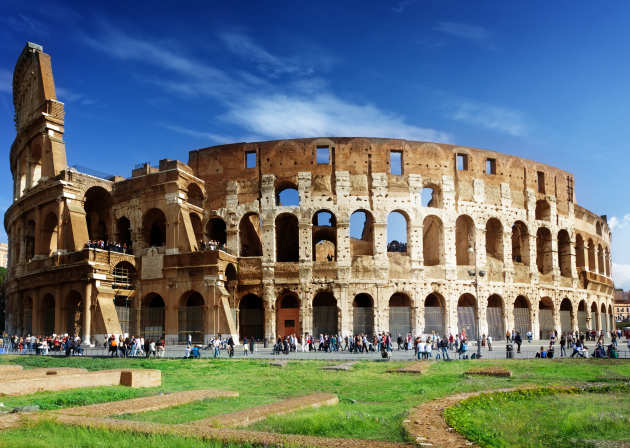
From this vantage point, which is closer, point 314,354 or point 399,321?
point 314,354

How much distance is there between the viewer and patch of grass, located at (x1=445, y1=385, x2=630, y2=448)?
775 centimetres

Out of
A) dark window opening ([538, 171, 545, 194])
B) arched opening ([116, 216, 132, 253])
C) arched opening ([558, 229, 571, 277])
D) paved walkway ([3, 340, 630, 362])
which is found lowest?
paved walkway ([3, 340, 630, 362])

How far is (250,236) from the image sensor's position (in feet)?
125

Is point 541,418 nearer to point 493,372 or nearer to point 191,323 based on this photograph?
point 493,372

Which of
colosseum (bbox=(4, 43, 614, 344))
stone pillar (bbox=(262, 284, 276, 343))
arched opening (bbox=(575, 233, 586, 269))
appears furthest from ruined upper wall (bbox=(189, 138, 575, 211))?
arched opening (bbox=(575, 233, 586, 269))

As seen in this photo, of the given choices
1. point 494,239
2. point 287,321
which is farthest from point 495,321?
point 287,321

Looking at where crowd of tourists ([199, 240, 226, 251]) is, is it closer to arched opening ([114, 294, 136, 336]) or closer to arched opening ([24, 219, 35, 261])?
arched opening ([114, 294, 136, 336])

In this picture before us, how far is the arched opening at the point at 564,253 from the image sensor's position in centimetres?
4219

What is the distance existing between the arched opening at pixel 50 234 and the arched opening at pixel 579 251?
120 ft

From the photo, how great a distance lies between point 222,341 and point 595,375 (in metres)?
19.0

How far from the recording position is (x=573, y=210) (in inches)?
1686

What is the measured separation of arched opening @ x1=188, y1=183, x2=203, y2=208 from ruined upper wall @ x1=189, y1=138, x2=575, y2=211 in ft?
2.40

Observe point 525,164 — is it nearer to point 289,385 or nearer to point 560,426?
point 289,385

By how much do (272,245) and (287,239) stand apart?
511 cm
